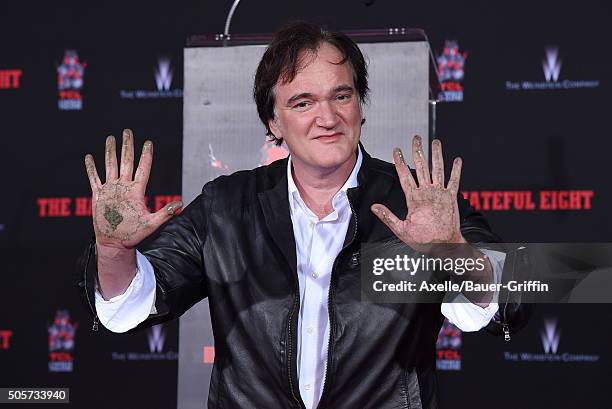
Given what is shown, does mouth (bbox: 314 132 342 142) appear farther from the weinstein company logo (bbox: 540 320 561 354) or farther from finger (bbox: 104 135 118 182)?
the weinstein company logo (bbox: 540 320 561 354)

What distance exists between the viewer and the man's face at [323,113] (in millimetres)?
1836

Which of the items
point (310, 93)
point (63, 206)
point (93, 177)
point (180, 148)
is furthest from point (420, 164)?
point (63, 206)

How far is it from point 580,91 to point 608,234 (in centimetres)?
72

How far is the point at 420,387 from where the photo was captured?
1691 millimetres

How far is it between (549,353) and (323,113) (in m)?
2.61

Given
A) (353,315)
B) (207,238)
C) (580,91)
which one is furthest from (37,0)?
(353,315)

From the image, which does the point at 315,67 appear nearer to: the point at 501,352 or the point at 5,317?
the point at 501,352

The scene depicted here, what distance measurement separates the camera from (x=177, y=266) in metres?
1.79

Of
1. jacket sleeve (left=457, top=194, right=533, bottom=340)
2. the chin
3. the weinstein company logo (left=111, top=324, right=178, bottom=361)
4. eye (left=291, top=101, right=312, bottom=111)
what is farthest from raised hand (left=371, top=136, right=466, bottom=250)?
the weinstein company logo (left=111, top=324, right=178, bottom=361)

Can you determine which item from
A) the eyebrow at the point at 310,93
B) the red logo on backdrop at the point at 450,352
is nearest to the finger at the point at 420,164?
the eyebrow at the point at 310,93

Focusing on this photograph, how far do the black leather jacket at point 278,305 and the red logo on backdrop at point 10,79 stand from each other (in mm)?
3014

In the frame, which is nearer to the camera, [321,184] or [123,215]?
[123,215]

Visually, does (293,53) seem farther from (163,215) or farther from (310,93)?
(163,215)

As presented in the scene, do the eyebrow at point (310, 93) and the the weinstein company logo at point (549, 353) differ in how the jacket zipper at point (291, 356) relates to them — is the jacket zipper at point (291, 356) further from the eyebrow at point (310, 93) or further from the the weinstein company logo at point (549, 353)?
the the weinstein company logo at point (549, 353)
